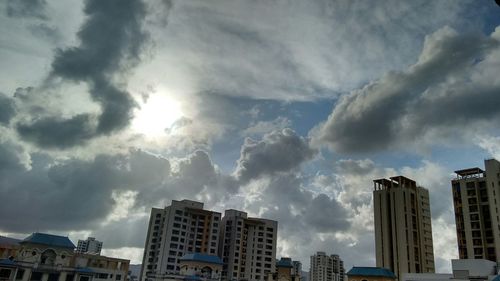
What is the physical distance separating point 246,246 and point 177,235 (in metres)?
28.6

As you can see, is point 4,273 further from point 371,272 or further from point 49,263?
point 371,272

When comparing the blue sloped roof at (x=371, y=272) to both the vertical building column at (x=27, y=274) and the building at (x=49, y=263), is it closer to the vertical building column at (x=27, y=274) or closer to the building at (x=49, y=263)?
the building at (x=49, y=263)

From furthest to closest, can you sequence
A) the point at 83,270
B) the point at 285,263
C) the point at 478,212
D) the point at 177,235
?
the point at 177,235 < the point at 478,212 < the point at 285,263 < the point at 83,270

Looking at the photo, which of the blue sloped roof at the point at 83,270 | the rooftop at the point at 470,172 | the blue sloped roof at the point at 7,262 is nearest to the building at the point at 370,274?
the rooftop at the point at 470,172

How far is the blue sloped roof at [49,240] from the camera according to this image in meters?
90.2

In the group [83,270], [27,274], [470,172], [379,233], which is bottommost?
[27,274]

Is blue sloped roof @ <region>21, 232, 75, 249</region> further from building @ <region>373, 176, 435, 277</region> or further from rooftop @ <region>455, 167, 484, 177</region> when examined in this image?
rooftop @ <region>455, 167, 484, 177</region>

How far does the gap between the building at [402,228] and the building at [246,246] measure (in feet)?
144

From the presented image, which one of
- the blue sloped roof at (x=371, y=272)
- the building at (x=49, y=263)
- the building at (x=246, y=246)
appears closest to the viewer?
the building at (x=49, y=263)

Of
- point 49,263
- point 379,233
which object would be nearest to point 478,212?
point 379,233

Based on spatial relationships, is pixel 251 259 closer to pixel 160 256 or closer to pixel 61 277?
pixel 160 256

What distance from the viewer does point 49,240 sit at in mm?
92250

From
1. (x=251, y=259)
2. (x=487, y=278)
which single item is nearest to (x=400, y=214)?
(x=487, y=278)

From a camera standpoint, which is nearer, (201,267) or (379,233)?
(201,267)
